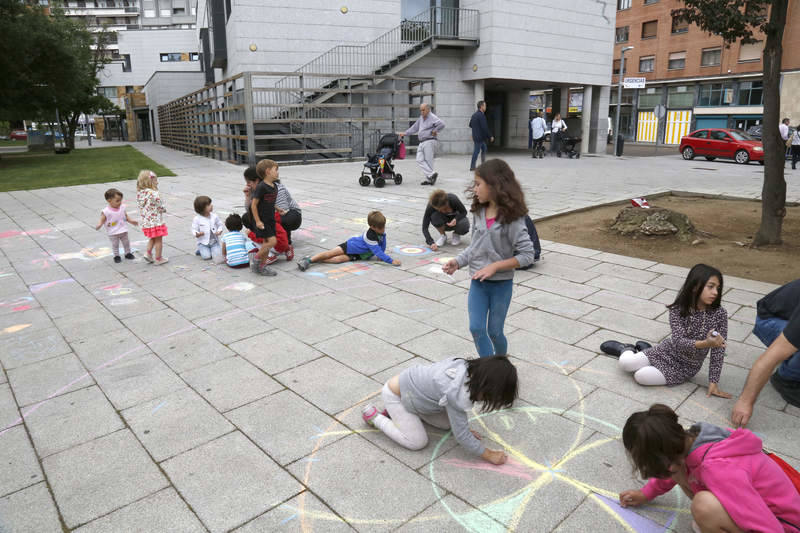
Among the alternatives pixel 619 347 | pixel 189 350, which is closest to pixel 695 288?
pixel 619 347

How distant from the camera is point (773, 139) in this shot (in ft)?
24.1

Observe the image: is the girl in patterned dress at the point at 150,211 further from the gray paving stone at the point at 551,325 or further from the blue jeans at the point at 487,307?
the blue jeans at the point at 487,307

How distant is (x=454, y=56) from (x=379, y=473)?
22.8 m

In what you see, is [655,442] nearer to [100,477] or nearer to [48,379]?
[100,477]

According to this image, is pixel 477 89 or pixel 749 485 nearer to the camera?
pixel 749 485

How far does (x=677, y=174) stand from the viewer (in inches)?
669

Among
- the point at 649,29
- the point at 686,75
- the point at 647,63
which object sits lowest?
the point at 686,75

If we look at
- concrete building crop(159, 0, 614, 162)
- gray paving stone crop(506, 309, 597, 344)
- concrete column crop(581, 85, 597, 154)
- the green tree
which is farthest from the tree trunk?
concrete column crop(581, 85, 597, 154)

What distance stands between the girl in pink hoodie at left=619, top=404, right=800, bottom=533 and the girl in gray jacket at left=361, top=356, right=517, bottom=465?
1.95 ft

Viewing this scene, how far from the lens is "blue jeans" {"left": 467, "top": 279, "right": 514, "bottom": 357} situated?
12.0ft

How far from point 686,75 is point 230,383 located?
46784 millimetres

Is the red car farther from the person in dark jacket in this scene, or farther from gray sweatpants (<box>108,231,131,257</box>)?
gray sweatpants (<box>108,231,131,257</box>)

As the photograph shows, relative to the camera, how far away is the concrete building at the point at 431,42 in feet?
70.0

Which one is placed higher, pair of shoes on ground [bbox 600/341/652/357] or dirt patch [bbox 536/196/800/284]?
dirt patch [bbox 536/196/800/284]
